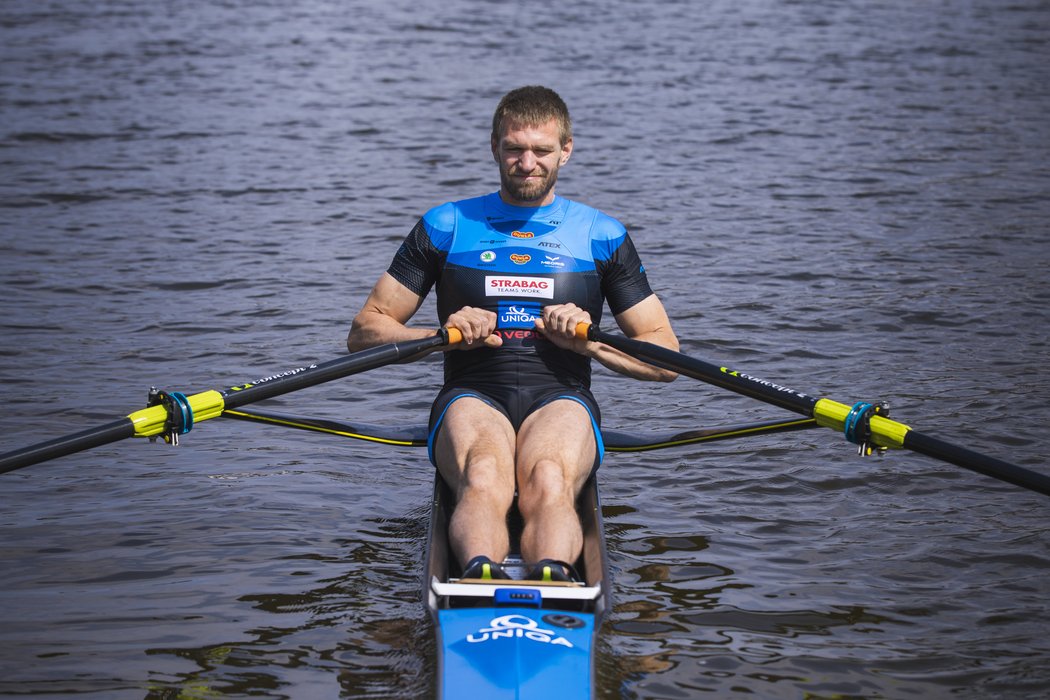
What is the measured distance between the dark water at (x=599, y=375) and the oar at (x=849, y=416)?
89 cm

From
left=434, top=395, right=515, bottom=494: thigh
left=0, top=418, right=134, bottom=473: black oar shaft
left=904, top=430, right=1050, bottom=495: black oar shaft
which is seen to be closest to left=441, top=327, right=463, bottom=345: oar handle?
left=434, top=395, right=515, bottom=494: thigh

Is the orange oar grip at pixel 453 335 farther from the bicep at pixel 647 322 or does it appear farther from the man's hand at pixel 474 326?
the bicep at pixel 647 322

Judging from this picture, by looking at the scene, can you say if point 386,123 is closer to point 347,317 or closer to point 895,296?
point 347,317

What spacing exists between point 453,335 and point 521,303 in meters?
0.45

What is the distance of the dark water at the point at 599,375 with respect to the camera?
18.3ft

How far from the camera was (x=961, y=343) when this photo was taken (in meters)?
9.84

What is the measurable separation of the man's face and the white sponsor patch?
41 cm

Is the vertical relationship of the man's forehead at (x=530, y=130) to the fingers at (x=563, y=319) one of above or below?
above

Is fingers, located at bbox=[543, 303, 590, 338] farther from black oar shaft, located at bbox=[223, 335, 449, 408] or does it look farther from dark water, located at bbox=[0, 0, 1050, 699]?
dark water, located at bbox=[0, 0, 1050, 699]

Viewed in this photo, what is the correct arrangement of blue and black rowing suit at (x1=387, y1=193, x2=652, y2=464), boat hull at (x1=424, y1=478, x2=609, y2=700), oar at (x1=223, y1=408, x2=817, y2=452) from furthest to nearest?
oar at (x1=223, y1=408, x2=817, y2=452)
blue and black rowing suit at (x1=387, y1=193, x2=652, y2=464)
boat hull at (x1=424, y1=478, x2=609, y2=700)

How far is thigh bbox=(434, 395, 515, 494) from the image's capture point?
552 cm

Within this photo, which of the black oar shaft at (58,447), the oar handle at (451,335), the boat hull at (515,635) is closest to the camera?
the boat hull at (515,635)

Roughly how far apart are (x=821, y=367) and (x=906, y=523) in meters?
2.57

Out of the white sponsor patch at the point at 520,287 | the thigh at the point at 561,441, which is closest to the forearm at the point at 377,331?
the white sponsor patch at the point at 520,287
